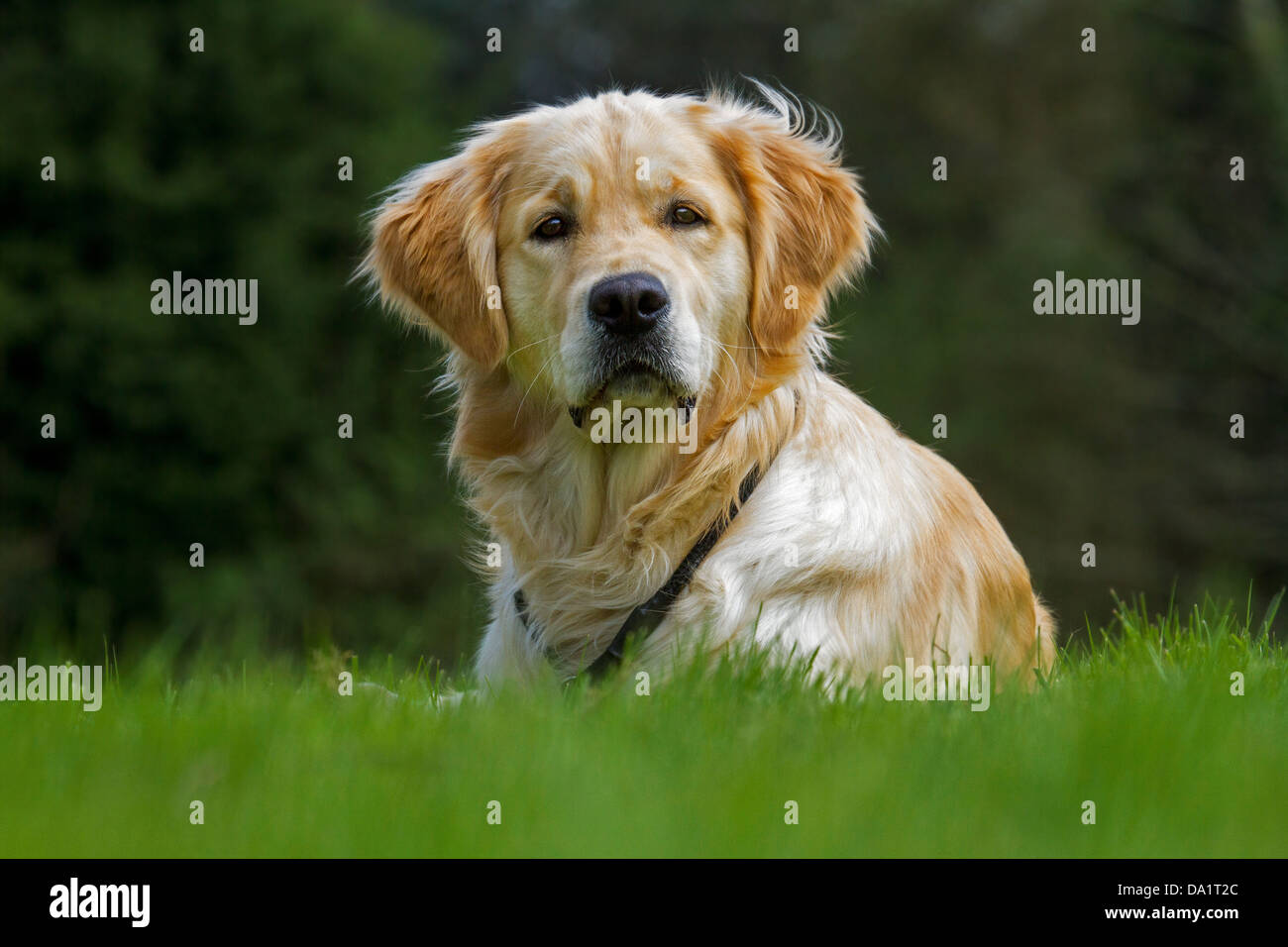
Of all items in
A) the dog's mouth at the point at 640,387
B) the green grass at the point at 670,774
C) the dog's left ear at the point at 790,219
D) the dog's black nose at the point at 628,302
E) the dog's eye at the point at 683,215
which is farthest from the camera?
the dog's left ear at the point at 790,219

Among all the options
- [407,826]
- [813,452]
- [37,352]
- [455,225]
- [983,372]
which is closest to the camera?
[407,826]

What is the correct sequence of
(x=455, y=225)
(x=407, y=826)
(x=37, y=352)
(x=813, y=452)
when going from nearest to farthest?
(x=407, y=826) < (x=813, y=452) < (x=455, y=225) < (x=37, y=352)

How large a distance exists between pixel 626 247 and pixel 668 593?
1134 millimetres

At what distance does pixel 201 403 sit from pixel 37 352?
1.89 m

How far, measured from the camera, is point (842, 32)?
27.3 metres

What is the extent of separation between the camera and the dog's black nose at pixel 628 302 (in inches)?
186

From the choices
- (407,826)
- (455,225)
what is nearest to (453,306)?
(455,225)

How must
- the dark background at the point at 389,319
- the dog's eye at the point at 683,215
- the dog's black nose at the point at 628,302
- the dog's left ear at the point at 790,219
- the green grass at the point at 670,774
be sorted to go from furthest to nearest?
the dark background at the point at 389,319, the dog's left ear at the point at 790,219, the dog's eye at the point at 683,215, the dog's black nose at the point at 628,302, the green grass at the point at 670,774

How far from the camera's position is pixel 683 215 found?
5027mm

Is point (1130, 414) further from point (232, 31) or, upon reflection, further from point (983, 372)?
point (232, 31)

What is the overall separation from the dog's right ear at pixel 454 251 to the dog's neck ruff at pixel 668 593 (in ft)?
Answer: 3.21

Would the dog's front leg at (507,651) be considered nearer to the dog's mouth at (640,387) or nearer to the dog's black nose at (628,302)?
the dog's mouth at (640,387)

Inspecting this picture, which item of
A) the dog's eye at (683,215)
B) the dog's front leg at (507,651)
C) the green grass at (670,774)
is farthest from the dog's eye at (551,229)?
the green grass at (670,774)

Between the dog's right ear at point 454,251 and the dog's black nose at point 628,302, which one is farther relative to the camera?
the dog's right ear at point 454,251
